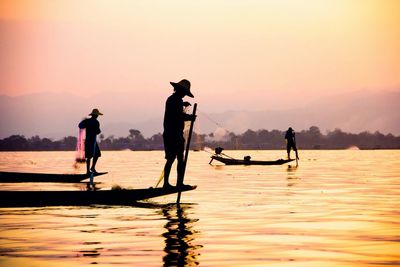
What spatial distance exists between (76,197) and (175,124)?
8.95 feet

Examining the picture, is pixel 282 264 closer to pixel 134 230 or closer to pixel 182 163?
pixel 134 230

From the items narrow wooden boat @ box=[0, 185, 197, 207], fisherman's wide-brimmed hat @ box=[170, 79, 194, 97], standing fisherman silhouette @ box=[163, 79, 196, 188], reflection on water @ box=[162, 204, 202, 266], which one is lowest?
reflection on water @ box=[162, 204, 202, 266]

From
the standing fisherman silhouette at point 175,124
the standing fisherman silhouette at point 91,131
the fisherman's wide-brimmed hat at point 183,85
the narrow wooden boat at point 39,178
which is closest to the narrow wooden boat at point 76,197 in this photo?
the standing fisherman silhouette at point 175,124

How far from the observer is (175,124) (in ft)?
55.5

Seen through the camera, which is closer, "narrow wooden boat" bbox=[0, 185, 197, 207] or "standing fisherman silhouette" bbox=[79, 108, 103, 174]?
"narrow wooden boat" bbox=[0, 185, 197, 207]

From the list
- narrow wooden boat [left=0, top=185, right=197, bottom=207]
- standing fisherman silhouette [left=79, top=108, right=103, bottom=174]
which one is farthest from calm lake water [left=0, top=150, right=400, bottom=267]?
standing fisherman silhouette [left=79, top=108, right=103, bottom=174]

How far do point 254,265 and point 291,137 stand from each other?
131ft

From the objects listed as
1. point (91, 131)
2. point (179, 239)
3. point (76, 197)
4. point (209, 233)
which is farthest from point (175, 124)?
point (91, 131)

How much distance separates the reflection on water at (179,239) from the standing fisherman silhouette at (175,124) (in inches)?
54.8

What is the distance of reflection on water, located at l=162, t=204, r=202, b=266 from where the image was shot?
29.1 feet

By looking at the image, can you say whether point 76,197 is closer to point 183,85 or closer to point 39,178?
point 183,85

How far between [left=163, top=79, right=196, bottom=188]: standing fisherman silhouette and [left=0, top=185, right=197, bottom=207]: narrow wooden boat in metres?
0.43

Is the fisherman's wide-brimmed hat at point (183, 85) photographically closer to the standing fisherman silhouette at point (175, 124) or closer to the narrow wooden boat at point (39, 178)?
the standing fisherman silhouette at point (175, 124)

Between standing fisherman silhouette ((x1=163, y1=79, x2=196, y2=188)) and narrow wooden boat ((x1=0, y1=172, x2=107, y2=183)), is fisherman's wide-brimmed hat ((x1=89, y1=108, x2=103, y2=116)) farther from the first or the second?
standing fisherman silhouette ((x1=163, y1=79, x2=196, y2=188))
